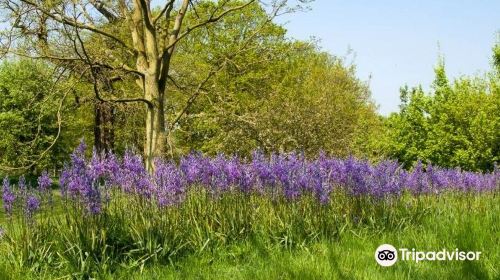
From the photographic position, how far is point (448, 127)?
20.9 m

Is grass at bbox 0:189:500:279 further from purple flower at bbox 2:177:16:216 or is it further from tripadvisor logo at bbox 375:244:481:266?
purple flower at bbox 2:177:16:216

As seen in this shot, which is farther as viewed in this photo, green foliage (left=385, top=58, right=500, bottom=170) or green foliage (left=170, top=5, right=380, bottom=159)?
green foliage (left=385, top=58, right=500, bottom=170)

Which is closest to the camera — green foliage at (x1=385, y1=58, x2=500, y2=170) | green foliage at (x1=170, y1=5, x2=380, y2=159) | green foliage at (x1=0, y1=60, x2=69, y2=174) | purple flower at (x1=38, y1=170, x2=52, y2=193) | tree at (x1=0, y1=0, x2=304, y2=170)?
purple flower at (x1=38, y1=170, x2=52, y2=193)

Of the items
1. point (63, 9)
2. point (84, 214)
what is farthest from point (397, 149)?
point (84, 214)

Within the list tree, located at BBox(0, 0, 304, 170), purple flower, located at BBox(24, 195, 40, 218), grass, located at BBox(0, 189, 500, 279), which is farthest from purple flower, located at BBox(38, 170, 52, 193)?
tree, located at BBox(0, 0, 304, 170)

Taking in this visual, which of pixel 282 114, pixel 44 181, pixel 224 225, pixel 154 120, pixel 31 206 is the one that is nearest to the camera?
pixel 31 206

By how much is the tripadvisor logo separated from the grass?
90 millimetres

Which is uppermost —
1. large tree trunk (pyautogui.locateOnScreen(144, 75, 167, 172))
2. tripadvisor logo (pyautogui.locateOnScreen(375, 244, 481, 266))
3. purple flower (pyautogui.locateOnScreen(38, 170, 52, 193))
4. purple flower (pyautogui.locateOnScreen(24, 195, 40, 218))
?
large tree trunk (pyautogui.locateOnScreen(144, 75, 167, 172))

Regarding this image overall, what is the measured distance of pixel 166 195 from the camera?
6348 millimetres

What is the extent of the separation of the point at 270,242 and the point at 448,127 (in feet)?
53.8

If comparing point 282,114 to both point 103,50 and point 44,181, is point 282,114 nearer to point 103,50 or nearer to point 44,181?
Answer: point 103,50

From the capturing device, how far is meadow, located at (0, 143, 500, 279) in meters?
5.23

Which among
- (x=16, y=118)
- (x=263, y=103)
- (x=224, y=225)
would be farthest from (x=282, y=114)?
(x=16, y=118)

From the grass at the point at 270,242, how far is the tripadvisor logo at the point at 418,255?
0.09 metres
